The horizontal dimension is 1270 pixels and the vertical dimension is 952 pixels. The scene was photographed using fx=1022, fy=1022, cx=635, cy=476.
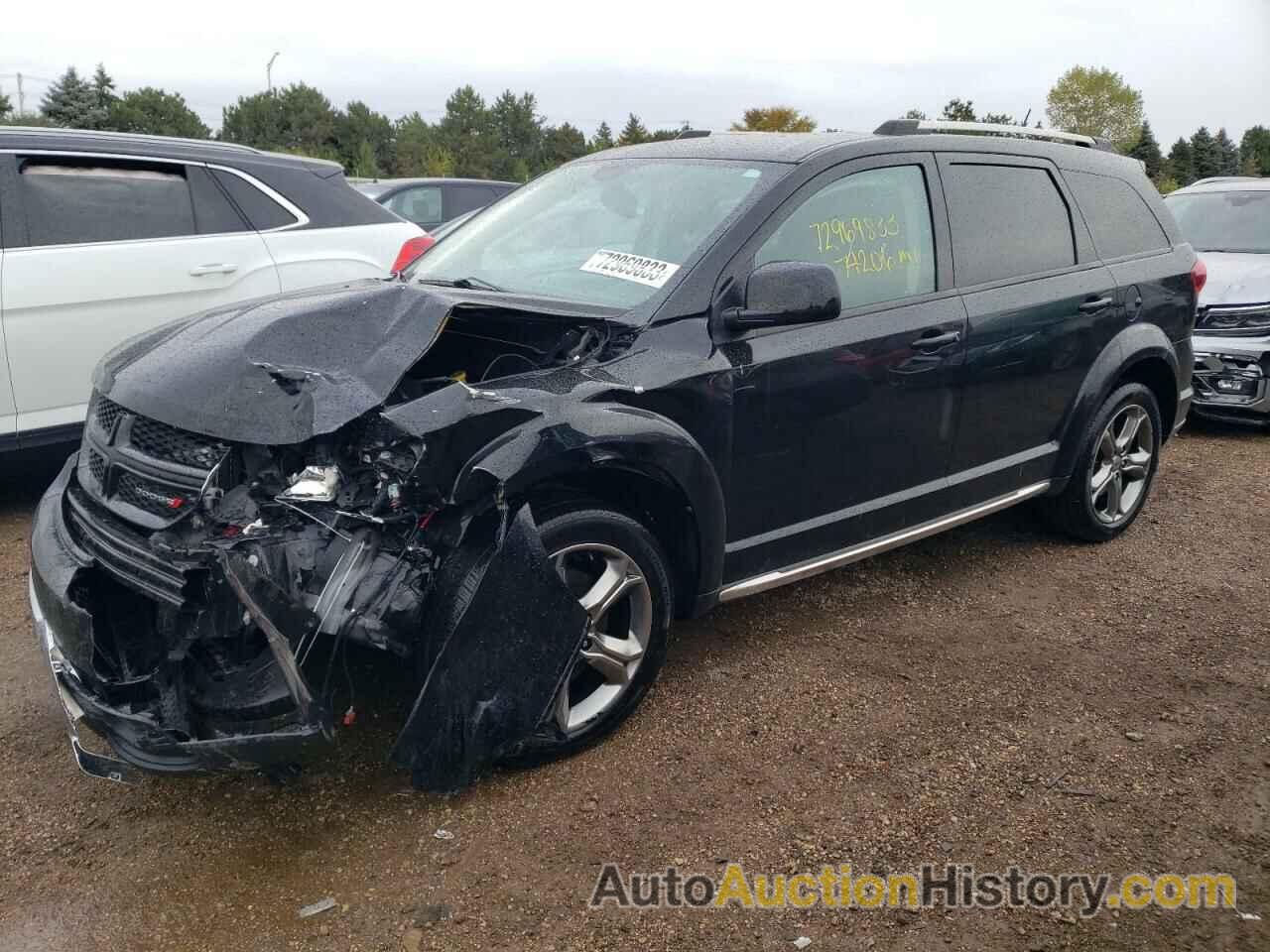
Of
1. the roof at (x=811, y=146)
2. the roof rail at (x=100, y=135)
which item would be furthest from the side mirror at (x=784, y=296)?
the roof rail at (x=100, y=135)

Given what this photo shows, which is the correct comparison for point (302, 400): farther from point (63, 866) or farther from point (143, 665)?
point (63, 866)

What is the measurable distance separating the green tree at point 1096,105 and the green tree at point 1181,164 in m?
4.88

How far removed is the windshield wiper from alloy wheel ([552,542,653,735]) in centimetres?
110

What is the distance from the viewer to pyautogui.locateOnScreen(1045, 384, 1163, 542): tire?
468 centimetres

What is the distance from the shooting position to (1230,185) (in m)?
8.75

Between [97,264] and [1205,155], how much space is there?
5798 centimetres

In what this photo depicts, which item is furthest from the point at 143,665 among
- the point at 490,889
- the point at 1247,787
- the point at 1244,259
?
the point at 1244,259

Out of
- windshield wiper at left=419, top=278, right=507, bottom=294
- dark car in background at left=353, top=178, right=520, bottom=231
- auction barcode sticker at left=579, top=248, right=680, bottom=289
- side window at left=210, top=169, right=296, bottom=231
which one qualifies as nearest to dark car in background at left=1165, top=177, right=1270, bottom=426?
auction barcode sticker at left=579, top=248, right=680, bottom=289

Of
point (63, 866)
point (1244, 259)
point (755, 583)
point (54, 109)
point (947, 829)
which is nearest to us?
point (63, 866)

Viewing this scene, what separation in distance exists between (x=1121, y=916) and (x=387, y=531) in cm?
209

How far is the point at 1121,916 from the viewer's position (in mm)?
2547

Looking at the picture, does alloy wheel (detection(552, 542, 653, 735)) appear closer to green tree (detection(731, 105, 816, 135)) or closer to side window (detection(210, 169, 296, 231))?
side window (detection(210, 169, 296, 231))

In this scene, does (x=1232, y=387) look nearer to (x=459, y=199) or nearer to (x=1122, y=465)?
(x=1122, y=465)

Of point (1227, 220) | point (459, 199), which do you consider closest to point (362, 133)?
point (459, 199)
